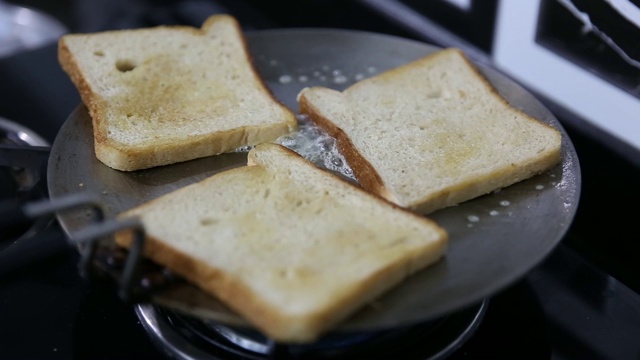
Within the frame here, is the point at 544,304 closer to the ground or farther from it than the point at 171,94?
closer to the ground

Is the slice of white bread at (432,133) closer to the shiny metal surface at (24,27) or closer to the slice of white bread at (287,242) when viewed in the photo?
the slice of white bread at (287,242)

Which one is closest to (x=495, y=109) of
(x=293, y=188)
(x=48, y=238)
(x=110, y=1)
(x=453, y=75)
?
(x=453, y=75)

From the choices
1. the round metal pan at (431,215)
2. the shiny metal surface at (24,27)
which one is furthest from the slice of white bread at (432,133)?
the shiny metal surface at (24,27)

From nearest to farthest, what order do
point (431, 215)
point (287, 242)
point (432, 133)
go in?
1. point (287, 242)
2. point (431, 215)
3. point (432, 133)

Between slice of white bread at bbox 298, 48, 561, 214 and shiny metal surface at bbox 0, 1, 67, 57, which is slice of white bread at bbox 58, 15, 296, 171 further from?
shiny metal surface at bbox 0, 1, 67, 57

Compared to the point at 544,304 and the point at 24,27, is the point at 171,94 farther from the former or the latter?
the point at 24,27

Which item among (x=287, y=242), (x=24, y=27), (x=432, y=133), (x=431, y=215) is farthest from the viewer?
Result: (x=24, y=27)

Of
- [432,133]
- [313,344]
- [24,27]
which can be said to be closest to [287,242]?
[313,344]
